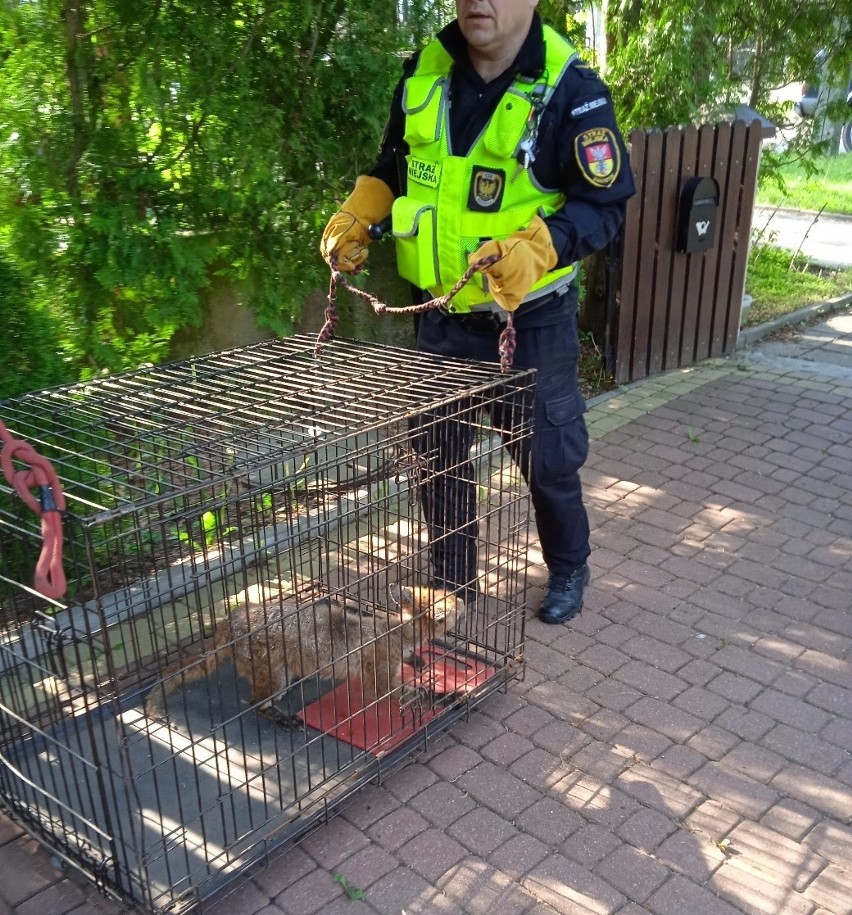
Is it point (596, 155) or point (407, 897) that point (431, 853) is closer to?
point (407, 897)

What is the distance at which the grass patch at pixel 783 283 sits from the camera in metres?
8.86

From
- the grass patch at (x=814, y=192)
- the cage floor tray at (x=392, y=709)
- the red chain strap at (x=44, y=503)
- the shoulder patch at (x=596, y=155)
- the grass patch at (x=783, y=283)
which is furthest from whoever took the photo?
the grass patch at (x=814, y=192)

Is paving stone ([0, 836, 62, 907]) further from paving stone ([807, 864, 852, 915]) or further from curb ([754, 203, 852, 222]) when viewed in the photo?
curb ([754, 203, 852, 222])

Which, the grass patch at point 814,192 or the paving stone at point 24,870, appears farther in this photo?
the grass patch at point 814,192

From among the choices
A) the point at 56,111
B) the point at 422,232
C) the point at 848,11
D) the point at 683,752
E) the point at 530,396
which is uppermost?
the point at 848,11

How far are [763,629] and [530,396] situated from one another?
1.52 meters

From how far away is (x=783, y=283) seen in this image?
9.80 metres

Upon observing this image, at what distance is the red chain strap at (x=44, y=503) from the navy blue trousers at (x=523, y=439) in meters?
1.64

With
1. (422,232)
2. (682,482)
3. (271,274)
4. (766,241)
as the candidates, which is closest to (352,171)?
(271,274)

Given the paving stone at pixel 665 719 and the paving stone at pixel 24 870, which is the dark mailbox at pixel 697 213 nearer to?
the paving stone at pixel 665 719

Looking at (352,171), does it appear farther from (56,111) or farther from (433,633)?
(433,633)

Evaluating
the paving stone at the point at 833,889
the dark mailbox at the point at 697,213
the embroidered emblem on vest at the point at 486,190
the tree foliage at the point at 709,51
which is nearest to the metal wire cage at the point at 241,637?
the embroidered emblem on vest at the point at 486,190

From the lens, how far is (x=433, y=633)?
3.29 metres

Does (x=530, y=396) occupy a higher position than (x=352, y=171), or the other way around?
(x=352, y=171)
